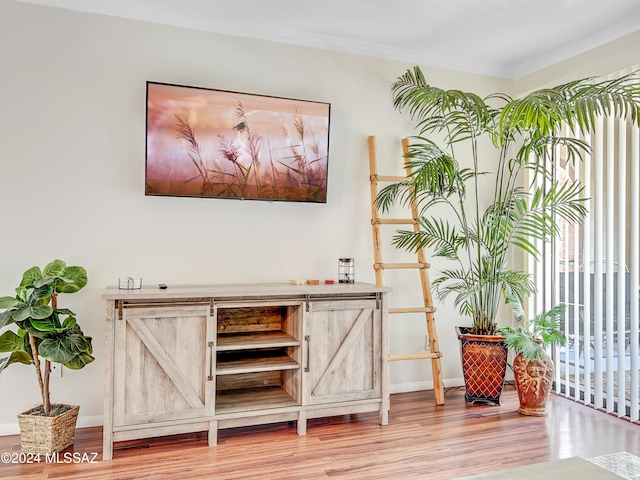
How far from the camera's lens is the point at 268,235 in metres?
3.47

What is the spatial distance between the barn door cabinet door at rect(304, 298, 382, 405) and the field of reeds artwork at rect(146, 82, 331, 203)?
89 centimetres

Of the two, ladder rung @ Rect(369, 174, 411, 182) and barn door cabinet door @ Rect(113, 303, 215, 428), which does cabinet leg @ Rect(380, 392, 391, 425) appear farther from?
ladder rung @ Rect(369, 174, 411, 182)

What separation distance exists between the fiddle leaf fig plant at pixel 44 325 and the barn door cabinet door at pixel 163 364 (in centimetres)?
25

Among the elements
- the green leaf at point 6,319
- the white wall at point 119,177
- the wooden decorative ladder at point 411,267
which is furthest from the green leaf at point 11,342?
the wooden decorative ladder at point 411,267

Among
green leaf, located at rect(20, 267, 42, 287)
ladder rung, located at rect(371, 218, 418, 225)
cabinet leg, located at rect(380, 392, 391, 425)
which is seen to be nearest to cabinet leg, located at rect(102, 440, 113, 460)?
green leaf, located at rect(20, 267, 42, 287)

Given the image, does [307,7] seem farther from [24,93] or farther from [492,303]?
[492,303]

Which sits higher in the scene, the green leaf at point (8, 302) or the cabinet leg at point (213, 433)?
the green leaf at point (8, 302)

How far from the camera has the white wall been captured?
116 inches

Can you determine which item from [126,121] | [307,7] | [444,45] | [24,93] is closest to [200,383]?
[126,121]

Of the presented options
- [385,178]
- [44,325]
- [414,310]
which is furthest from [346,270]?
[44,325]

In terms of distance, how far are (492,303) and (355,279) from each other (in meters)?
1.02

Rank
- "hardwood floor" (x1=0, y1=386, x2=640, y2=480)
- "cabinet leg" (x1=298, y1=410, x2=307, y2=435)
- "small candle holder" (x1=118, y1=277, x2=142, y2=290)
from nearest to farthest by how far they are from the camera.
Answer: "hardwood floor" (x1=0, y1=386, x2=640, y2=480), "small candle holder" (x1=118, y1=277, x2=142, y2=290), "cabinet leg" (x1=298, y1=410, x2=307, y2=435)

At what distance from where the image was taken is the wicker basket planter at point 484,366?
11.4ft

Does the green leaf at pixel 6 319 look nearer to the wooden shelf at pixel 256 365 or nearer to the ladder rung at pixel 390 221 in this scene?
the wooden shelf at pixel 256 365
